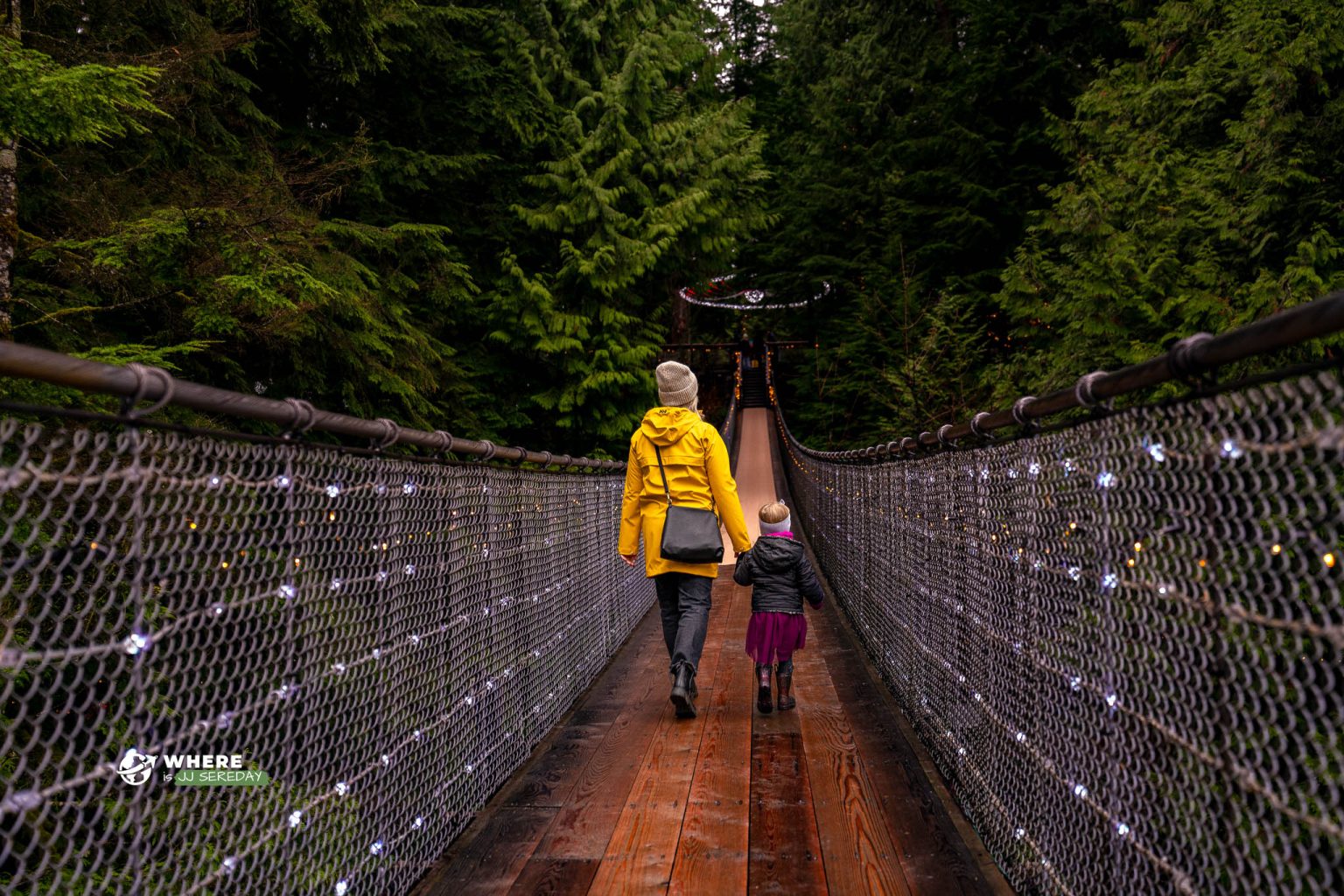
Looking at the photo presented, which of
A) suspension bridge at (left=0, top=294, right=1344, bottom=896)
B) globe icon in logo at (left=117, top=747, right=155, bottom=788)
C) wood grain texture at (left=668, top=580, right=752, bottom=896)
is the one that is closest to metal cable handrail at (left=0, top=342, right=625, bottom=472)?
suspension bridge at (left=0, top=294, right=1344, bottom=896)

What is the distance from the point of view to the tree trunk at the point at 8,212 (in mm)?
4246

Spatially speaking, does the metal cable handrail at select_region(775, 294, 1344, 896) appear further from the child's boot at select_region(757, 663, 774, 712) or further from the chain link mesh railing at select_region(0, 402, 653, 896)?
the chain link mesh railing at select_region(0, 402, 653, 896)

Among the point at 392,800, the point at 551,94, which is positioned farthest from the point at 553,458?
the point at 551,94

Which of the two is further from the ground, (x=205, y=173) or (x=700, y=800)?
(x=205, y=173)

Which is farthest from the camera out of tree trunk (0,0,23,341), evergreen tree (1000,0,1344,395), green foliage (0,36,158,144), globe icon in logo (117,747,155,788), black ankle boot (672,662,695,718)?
evergreen tree (1000,0,1344,395)

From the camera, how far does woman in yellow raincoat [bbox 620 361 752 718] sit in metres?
4.67

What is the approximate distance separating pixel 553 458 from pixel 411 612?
2025mm

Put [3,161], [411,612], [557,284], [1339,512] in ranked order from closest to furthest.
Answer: [1339,512] < [411,612] < [3,161] < [557,284]

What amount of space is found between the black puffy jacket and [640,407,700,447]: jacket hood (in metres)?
0.82

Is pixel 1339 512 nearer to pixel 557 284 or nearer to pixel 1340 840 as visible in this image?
pixel 1340 840

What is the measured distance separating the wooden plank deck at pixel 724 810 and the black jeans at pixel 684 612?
340 millimetres

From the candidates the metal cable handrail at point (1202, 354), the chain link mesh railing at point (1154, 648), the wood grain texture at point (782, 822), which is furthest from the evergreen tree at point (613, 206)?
the metal cable handrail at point (1202, 354)

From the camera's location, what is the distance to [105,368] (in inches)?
58.5

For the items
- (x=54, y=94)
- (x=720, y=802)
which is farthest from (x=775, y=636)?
(x=54, y=94)
